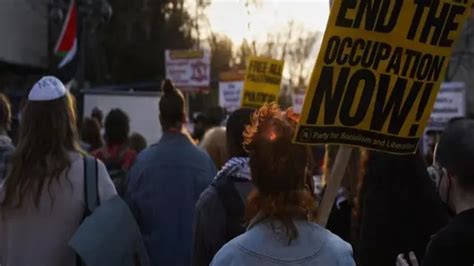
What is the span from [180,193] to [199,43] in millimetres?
37553

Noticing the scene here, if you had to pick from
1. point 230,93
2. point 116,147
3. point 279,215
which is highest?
point 279,215

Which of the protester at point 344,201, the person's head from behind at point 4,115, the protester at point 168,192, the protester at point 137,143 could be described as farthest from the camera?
the protester at point 137,143

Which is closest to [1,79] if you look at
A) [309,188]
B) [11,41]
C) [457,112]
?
[11,41]

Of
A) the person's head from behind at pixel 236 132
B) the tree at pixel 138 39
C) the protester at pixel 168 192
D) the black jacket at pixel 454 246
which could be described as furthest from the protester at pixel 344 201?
the tree at pixel 138 39

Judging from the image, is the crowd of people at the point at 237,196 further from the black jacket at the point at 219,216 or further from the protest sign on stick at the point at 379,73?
the protest sign on stick at the point at 379,73

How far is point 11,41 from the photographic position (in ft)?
107

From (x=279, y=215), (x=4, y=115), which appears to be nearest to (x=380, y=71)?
(x=279, y=215)

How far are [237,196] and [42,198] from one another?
33.6 inches

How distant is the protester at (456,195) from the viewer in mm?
3223

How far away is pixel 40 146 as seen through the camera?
434cm

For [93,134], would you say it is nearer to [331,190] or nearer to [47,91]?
[47,91]

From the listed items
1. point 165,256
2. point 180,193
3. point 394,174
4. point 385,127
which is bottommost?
point 165,256

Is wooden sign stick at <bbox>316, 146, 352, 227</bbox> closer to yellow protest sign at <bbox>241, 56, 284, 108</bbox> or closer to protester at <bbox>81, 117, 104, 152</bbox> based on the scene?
protester at <bbox>81, 117, 104, 152</bbox>

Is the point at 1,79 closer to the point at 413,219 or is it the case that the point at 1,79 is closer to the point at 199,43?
the point at 199,43
